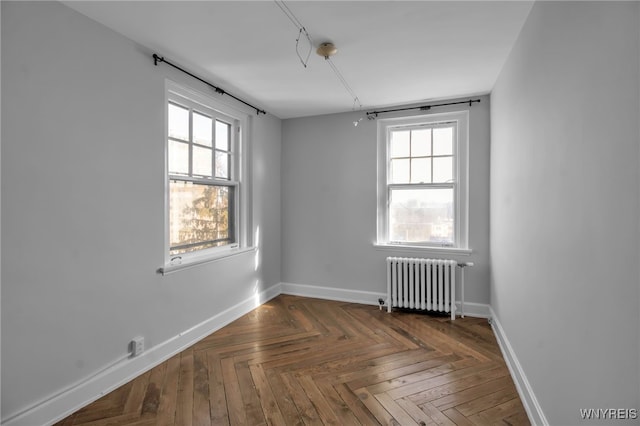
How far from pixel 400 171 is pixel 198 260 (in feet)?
8.51

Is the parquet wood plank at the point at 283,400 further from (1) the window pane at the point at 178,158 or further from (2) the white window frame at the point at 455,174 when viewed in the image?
(2) the white window frame at the point at 455,174

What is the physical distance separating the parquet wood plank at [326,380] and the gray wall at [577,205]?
0.46m

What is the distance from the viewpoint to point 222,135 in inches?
139

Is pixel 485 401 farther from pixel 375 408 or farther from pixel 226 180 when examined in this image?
pixel 226 180

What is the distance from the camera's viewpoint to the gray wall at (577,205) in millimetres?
1021

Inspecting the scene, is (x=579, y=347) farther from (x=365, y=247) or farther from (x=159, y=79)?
(x=159, y=79)

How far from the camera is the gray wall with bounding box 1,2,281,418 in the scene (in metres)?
1.75

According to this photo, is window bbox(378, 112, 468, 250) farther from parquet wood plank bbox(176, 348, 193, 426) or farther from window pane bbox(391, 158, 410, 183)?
parquet wood plank bbox(176, 348, 193, 426)

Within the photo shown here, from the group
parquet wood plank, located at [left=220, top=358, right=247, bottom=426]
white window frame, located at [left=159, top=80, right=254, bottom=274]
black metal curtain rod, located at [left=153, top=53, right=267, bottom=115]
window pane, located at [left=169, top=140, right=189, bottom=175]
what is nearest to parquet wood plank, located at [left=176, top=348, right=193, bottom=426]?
parquet wood plank, located at [left=220, top=358, right=247, bottom=426]

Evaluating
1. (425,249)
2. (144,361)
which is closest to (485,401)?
(425,249)

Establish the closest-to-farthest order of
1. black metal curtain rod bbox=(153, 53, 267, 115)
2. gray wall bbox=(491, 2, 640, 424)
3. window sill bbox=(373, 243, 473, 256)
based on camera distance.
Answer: gray wall bbox=(491, 2, 640, 424)
black metal curtain rod bbox=(153, 53, 267, 115)
window sill bbox=(373, 243, 473, 256)

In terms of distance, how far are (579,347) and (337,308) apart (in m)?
2.82

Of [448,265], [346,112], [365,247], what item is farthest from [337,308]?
[346,112]

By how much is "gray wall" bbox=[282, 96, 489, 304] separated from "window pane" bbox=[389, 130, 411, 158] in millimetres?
238
